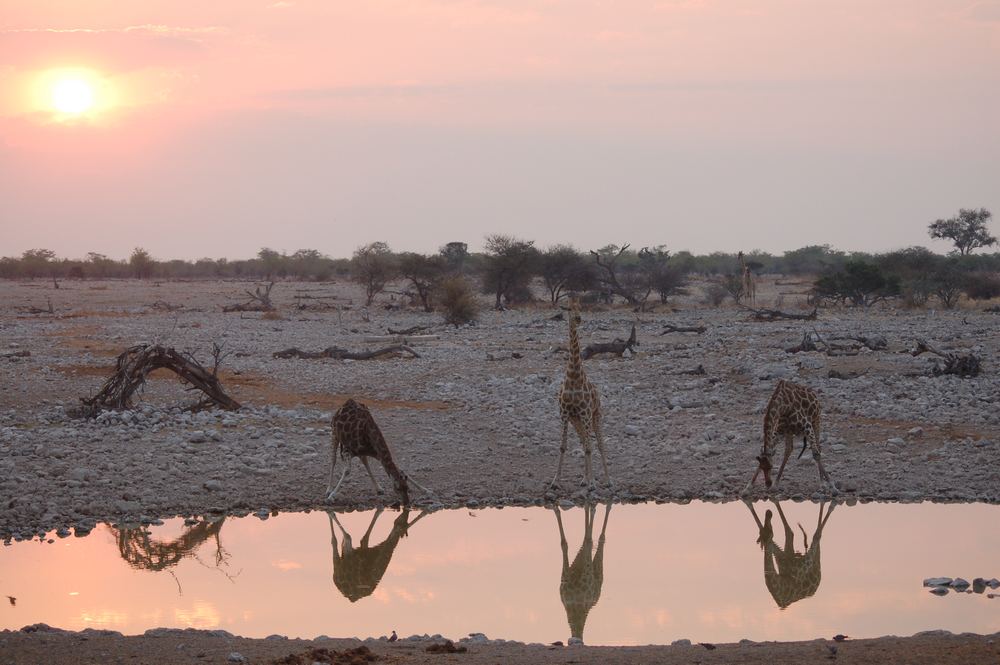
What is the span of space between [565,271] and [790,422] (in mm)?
38136

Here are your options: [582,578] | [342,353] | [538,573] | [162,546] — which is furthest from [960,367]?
[162,546]

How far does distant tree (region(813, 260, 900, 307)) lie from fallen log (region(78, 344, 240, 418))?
3257cm

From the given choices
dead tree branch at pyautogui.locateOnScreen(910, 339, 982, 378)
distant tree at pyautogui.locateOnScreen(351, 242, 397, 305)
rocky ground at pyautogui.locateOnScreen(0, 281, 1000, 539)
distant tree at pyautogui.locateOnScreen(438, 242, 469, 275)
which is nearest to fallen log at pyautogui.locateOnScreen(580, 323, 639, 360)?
rocky ground at pyautogui.locateOnScreen(0, 281, 1000, 539)

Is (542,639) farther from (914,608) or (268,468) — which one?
(268,468)

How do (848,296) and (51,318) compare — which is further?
(848,296)

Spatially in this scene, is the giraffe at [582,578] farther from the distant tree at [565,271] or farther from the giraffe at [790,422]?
the distant tree at [565,271]

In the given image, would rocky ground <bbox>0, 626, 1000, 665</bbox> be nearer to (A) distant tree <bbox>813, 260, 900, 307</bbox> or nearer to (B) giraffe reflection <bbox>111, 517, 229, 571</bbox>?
(B) giraffe reflection <bbox>111, 517, 229, 571</bbox>

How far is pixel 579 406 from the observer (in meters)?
12.9

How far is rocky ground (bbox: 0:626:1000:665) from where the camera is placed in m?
7.02

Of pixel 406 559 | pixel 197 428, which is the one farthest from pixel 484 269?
pixel 406 559

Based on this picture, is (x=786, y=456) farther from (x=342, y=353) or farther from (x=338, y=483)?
(x=342, y=353)

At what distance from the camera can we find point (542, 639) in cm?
869

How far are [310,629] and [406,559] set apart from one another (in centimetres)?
231

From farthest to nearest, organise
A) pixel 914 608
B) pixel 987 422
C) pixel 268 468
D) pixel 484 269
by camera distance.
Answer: pixel 484 269, pixel 987 422, pixel 268 468, pixel 914 608
